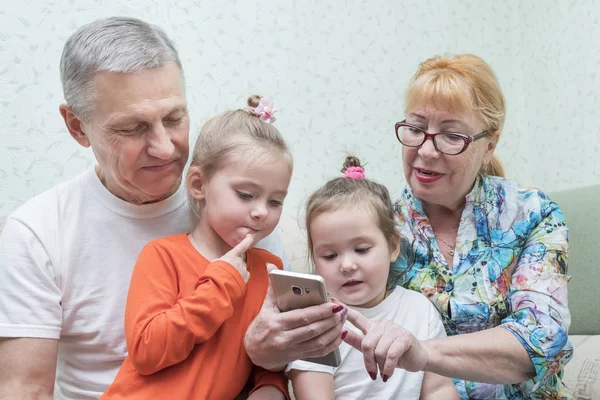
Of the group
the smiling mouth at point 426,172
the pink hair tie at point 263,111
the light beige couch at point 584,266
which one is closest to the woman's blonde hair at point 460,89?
the smiling mouth at point 426,172

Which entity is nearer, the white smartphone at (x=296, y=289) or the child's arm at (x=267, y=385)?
the white smartphone at (x=296, y=289)

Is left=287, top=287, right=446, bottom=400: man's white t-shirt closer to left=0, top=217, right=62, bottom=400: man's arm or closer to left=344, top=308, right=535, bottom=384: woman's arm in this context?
left=344, top=308, right=535, bottom=384: woman's arm

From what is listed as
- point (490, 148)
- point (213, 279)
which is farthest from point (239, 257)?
point (490, 148)

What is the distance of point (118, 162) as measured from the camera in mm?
1521

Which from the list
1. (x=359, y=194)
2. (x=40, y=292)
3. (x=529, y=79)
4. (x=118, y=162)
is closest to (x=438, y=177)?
(x=359, y=194)

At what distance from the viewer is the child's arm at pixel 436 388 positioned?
1695 mm

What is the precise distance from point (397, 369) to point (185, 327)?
60 centimetres

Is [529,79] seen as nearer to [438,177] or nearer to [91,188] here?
[438,177]

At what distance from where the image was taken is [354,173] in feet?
6.07

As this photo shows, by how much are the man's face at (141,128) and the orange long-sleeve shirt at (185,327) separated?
0.51ft

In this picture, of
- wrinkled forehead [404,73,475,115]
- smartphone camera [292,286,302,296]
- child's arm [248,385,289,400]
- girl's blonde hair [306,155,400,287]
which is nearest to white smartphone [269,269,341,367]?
smartphone camera [292,286,302,296]

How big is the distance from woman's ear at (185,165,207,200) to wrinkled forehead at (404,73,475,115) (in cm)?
62

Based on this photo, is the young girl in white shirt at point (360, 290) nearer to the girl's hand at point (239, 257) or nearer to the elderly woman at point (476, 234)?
the elderly woman at point (476, 234)

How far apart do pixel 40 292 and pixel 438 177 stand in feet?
3.29
